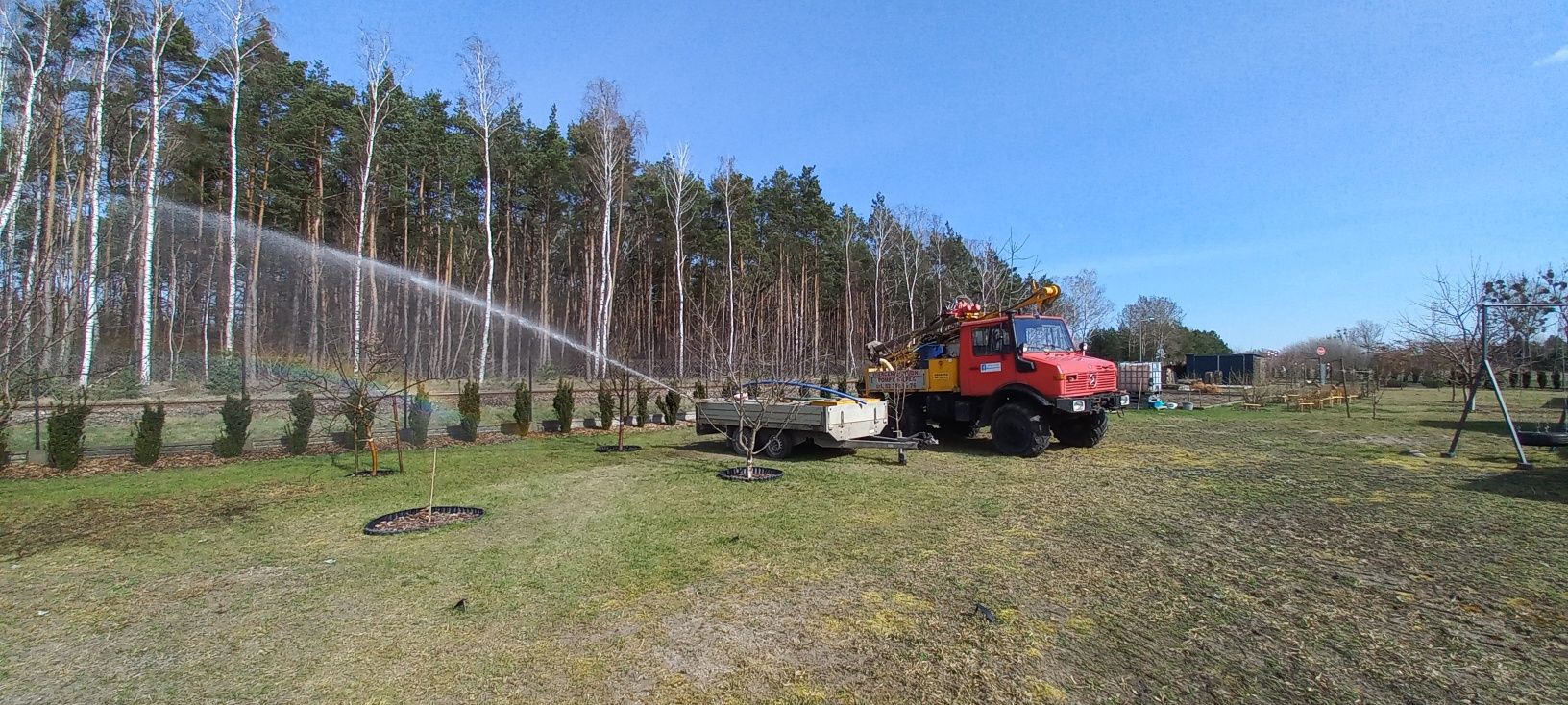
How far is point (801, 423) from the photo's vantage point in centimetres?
1059

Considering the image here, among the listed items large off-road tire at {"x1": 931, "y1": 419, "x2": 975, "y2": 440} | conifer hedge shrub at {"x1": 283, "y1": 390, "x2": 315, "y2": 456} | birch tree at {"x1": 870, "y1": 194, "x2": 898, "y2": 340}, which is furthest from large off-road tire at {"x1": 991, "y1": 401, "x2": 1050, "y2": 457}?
birch tree at {"x1": 870, "y1": 194, "x2": 898, "y2": 340}

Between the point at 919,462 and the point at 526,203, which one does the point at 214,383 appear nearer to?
the point at 526,203

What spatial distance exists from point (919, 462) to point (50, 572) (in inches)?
378

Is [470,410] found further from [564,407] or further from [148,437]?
[148,437]

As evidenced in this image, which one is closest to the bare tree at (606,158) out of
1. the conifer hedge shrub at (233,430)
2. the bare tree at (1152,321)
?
the conifer hedge shrub at (233,430)

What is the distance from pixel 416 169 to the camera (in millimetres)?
29703

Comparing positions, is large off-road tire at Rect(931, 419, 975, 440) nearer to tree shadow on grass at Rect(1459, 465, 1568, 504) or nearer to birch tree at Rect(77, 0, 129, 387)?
tree shadow on grass at Rect(1459, 465, 1568, 504)

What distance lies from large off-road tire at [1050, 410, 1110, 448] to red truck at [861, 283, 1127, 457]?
0.7 inches

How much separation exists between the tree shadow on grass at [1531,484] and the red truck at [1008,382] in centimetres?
459

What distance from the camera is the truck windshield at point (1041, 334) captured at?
1141 cm

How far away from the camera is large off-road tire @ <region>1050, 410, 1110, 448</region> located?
12.5m

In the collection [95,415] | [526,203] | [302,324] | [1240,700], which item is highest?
[526,203]

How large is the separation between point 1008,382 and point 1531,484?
6.50 m

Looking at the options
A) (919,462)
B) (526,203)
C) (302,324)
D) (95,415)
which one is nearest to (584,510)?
(919,462)
